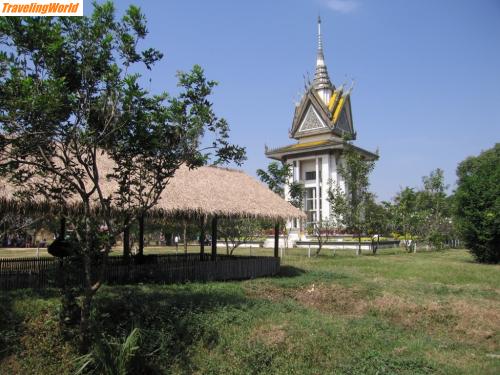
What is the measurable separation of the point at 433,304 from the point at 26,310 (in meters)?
9.35

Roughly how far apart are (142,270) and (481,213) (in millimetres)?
17161

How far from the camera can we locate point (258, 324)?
366 inches

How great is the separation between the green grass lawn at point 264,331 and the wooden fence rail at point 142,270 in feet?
2.84

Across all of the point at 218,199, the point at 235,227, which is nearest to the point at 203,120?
the point at 218,199

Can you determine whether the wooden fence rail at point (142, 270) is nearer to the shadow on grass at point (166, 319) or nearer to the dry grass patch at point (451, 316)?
the shadow on grass at point (166, 319)

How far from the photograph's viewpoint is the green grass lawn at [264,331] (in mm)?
7680

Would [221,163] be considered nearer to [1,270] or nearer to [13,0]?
[13,0]

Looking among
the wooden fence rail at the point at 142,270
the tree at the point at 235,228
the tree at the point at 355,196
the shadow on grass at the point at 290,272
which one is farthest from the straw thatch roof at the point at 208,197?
the tree at the point at 355,196

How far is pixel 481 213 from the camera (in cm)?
2239

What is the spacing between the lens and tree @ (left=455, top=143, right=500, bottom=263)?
870 inches

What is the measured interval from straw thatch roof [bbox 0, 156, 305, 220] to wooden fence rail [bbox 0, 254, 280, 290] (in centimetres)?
157

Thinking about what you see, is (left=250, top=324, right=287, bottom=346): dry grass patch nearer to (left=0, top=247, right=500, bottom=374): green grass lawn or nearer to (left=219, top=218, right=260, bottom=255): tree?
(left=0, top=247, right=500, bottom=374): green grass lawn

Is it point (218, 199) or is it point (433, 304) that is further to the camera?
point (218, 199)

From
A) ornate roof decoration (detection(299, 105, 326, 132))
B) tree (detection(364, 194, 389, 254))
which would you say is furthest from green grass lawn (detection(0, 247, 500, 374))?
ornate roof decoration (detection(299, 105, 326, 132))
